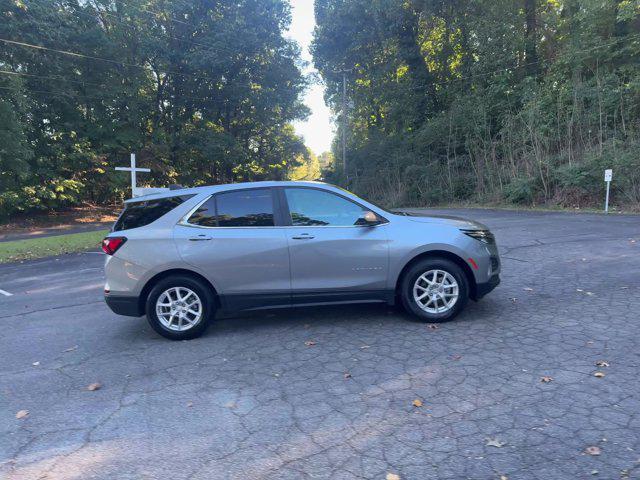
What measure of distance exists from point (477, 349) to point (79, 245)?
13.7m

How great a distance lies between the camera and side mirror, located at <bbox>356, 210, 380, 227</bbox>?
207 inches

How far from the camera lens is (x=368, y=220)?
524 centimetres

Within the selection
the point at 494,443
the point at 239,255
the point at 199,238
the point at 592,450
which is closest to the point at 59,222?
the point at 199,238

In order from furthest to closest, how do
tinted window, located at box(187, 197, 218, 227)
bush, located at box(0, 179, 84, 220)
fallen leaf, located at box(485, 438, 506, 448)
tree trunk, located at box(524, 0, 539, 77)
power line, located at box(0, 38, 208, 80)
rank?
tree trunk, located at box(524, 0, 539, 77), bush, located at box(0, 179, 84, 220), power line, located at box(0, 38, 208, 80), tinted window, located at box(187, 197, 218, 227), fallen leaf, located at box(485, 438, 506, 448)

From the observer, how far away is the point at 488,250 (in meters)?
5.39

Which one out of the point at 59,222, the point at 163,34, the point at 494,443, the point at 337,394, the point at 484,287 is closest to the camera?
the point at 494,443

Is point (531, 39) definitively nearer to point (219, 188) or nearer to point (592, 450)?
point (219, 188)

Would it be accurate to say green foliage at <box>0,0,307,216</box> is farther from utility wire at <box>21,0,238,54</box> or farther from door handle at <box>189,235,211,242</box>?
door handle at <box>189,235,211,242</box>

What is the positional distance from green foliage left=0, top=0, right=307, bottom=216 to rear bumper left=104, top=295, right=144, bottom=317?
2293 centimetres

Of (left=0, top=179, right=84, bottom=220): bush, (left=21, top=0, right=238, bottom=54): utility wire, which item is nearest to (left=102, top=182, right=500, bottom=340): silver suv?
(left=0, top=179, right=84, bottom=220): bush

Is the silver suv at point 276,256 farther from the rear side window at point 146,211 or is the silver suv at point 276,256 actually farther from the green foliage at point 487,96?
the green foliage at point 487,96

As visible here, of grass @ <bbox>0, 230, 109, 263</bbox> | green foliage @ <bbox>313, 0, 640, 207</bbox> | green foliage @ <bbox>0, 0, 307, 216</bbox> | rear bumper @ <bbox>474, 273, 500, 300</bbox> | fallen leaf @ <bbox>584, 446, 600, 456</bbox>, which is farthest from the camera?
green foliage @ <bbox>0, 0, 307, 216</bbox>

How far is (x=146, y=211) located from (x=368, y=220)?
2531mm

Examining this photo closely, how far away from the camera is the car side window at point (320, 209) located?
5277 millimetres
